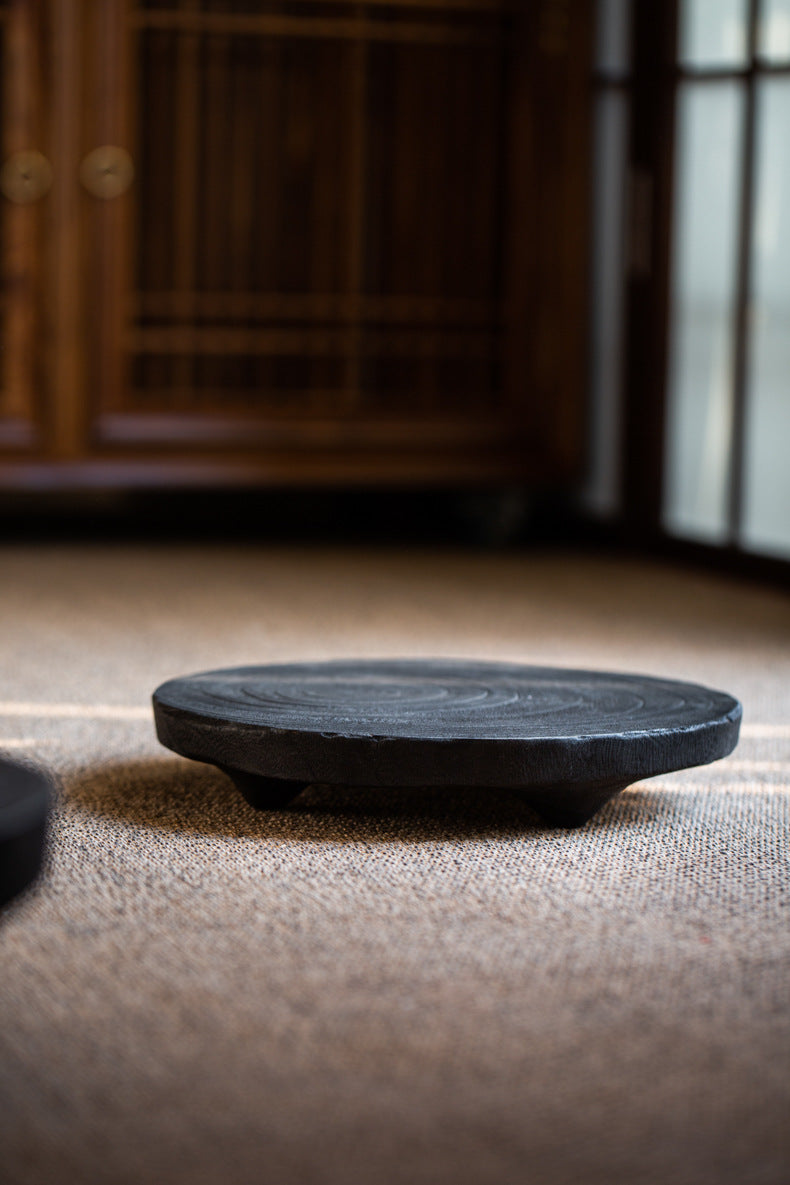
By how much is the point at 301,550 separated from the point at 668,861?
2194mm

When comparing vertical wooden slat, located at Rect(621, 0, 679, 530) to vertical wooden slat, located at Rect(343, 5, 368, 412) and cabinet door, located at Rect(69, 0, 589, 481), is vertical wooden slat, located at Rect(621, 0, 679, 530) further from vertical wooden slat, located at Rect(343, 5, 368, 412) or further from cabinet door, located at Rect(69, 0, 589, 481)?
vertical wooden slat, located at Rect(343, 5, 368, 412)

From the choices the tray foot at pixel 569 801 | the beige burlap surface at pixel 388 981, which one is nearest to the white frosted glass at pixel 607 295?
the beige burlap surface at pixel 388 981

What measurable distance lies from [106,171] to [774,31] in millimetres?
1289

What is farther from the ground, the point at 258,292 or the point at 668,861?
the point at 258,292

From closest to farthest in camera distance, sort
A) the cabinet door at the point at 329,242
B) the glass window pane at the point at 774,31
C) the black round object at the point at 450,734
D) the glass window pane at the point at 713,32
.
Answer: the black round object at the point at 450,734
the glass window pane at the point at 774,31
the glass window pane at the point at 713,32
the cabinet door at the point at 329,242

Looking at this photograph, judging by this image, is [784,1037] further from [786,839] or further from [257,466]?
[257,466]

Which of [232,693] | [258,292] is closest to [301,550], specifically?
[258,292]

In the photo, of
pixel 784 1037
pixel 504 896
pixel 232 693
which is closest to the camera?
pixel 784 1037

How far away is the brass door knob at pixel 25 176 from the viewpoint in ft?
9.59

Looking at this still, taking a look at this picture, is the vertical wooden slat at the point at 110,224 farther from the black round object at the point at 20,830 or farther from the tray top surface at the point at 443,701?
the black round object at the point at 20,830

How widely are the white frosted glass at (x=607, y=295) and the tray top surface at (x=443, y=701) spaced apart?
1.93 metres

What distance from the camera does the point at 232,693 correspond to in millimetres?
1265

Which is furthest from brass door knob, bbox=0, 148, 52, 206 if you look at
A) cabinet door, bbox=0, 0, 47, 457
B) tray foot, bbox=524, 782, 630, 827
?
tray foot, bbox=524, 782, 630, 827

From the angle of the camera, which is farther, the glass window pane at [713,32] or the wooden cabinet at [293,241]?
the wooden cabinet at [293,241]
